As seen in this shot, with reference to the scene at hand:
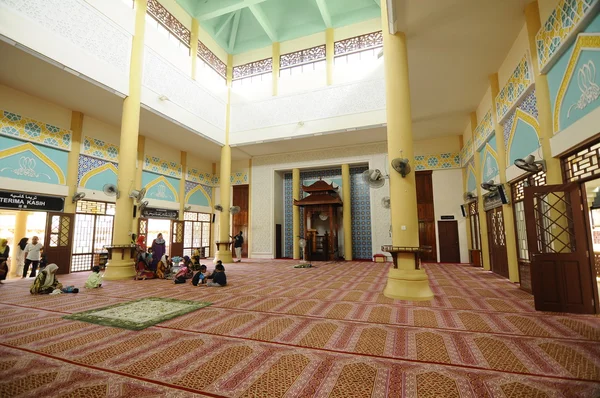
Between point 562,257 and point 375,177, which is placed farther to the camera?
point 375,177

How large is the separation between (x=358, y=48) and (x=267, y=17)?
3.71m

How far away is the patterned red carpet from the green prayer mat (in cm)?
14

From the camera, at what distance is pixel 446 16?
16.3 feet

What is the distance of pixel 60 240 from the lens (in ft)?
24.6

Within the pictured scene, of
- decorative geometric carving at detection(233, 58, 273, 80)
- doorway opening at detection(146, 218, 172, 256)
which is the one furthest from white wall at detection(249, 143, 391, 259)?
decorative geometric carving at detection(233, 58, 273, 80)

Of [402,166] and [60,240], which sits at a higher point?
[402,166]

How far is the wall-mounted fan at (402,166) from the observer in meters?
4.41

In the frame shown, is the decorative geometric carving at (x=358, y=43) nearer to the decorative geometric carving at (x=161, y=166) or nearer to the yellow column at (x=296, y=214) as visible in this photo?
the yellow column at (x=296, y=214)

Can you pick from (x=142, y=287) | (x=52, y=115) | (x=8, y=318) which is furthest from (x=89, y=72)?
(x=8, y=318)

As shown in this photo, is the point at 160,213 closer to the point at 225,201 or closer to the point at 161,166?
the point at 161,166

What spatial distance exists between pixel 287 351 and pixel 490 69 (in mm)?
7208

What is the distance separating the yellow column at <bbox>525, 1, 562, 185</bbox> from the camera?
398cm

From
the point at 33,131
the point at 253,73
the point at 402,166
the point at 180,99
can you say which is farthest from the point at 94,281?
the point at 253,73

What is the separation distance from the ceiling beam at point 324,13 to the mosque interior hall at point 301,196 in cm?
13
